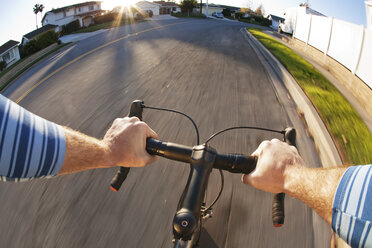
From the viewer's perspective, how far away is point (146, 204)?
3.13 meters

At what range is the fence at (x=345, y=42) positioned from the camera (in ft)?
24.2

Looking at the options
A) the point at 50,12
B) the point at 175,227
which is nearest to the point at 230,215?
the point at 175,227

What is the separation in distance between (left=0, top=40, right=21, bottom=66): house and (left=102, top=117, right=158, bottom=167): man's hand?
177 ft

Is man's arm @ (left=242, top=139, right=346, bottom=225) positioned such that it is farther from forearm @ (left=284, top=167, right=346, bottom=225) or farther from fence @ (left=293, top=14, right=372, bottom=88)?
fence @ (left=293, top=14, right=372, bottom=88)

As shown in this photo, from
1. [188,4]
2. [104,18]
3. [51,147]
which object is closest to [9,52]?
[104,18]

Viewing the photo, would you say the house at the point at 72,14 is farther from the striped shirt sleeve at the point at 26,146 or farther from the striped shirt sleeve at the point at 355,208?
the striped shirt sleeve at the point at 355,208

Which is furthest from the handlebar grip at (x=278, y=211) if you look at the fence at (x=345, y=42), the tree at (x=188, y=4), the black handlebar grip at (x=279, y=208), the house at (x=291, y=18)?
the tree at (x=188, y=4)

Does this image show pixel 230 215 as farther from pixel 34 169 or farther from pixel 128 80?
pixel 128 80

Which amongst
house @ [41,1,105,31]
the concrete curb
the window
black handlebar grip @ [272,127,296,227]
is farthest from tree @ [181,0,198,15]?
black handlebar grip @ [272,127,296,227]

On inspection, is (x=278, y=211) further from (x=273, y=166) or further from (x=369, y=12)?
(x=369, y=12)

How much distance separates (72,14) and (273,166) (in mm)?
73243

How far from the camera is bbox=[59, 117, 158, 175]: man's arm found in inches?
60.7

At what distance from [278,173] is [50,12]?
228 feet

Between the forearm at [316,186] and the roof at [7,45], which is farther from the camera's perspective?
the roof at [7,45]
